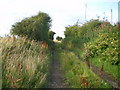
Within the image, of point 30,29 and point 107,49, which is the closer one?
point 107,49

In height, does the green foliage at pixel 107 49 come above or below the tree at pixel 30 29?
below

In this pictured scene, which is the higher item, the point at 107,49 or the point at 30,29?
the point at 30,29

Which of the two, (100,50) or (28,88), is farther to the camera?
(100,50)

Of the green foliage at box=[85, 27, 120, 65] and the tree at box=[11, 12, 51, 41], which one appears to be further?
the tree at box=[11, 12, 51, 41]

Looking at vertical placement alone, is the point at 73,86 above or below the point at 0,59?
below

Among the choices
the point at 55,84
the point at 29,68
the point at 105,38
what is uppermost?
the point at 105,38

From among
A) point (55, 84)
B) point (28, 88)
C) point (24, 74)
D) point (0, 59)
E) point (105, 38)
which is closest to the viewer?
point (28, 88)

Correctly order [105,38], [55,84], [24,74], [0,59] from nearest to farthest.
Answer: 1. [24,74]
2. [0,59]
3. [55,84]
4. [105,38]

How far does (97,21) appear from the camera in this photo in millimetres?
21312

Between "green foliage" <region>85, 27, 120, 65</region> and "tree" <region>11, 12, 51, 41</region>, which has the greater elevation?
"tree" <region>11, 12, 51, 41</region>

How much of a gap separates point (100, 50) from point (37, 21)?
6.74 meters

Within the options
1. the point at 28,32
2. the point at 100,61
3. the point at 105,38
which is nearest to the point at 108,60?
the point at 100,61

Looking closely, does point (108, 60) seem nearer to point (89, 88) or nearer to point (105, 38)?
point (105, 38)

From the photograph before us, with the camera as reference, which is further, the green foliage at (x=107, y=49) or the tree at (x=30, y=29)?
the tree at (x=30, y=29)
